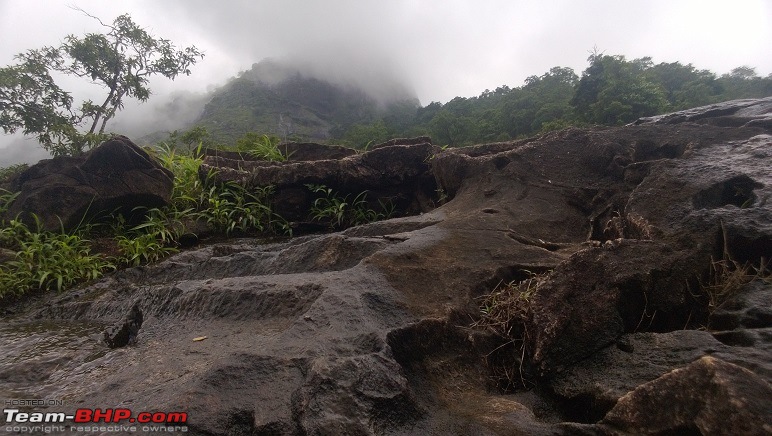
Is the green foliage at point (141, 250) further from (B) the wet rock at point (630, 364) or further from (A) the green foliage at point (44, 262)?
(B) the wet rock at point (630, 364)

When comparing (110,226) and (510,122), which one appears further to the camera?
(510,122)

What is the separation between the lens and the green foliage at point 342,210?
5641mm

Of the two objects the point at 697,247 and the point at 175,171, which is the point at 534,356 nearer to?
the point at 697,247

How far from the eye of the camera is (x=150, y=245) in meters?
4.85

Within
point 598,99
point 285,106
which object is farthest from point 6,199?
point 285,106

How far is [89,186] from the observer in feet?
16.4

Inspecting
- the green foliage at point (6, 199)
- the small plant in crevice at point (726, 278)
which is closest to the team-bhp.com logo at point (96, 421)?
the small plant in crevice at point (726, 278)

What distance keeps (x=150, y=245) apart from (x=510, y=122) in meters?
26.0

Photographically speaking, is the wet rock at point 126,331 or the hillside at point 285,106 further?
the hillside at point 285,106

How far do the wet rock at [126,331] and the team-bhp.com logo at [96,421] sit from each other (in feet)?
2.81

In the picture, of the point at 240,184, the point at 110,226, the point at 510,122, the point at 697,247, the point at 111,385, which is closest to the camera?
the point at 111,385

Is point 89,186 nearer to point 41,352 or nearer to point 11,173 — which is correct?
point 41,352

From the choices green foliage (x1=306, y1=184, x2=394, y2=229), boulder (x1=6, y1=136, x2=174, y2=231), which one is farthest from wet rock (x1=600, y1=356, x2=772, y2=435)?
boulder (x1=6, y1=136, x2=174, y2=231)

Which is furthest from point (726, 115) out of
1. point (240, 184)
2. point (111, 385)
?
point (111, 385)
